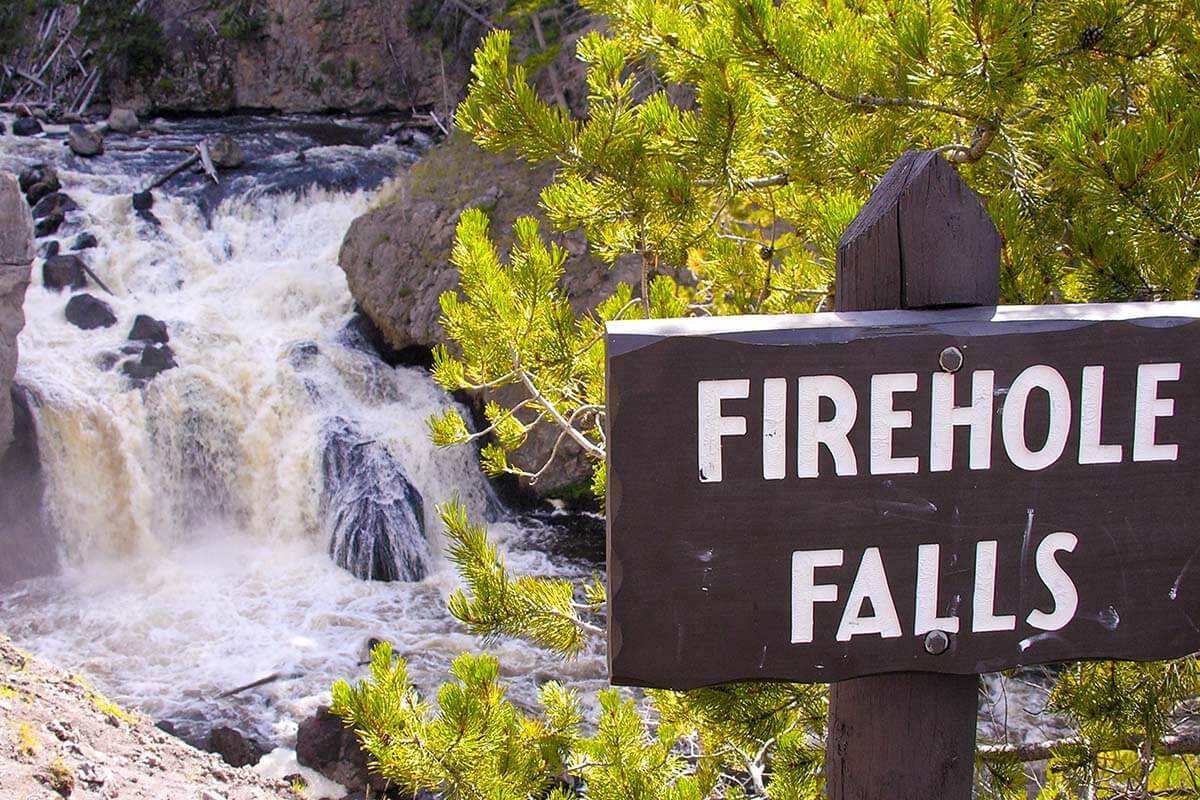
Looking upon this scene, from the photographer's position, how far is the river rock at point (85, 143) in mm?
14281

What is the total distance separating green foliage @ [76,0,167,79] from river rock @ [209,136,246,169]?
7.49 m

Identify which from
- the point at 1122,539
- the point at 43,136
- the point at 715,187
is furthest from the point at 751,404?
the point at 43,136

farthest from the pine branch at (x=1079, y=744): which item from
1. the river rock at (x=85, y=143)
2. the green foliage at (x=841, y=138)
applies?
the river rock at (x=85, y=143)

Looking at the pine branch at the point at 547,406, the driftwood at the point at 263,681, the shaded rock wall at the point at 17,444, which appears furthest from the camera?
the shaded rock wall at the point at 17,444

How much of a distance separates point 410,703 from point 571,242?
9.73 m

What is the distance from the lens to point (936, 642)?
4.65ft

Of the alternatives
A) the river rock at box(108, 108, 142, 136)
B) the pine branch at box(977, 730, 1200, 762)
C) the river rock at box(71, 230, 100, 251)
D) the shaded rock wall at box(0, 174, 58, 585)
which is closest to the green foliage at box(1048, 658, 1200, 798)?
the pine branch at box(977, 730, 1200, 762)

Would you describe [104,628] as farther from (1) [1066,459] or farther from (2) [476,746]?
(1) [1066,459]

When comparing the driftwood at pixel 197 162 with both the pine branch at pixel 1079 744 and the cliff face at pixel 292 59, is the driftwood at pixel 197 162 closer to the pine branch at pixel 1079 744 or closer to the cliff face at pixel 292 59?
the cliff face at pixel 292 59

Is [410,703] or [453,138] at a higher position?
[453,138]

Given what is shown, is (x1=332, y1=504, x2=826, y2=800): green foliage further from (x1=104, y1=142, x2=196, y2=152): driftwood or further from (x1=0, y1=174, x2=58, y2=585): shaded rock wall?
(x1=104, y1=142, x2=196, y2=152): driftwood

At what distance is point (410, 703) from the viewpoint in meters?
2.49

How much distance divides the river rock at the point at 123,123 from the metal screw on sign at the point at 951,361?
17.4m

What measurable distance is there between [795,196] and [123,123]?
16046 mm
